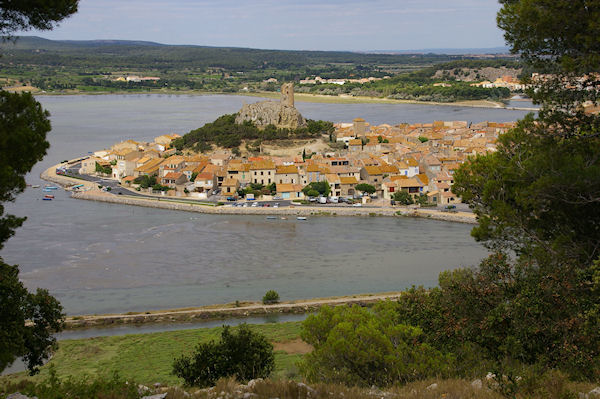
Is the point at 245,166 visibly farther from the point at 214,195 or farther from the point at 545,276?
the point at 545,276

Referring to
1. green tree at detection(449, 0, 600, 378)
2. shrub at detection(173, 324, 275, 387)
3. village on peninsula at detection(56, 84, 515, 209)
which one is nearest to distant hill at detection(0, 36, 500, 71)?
village on peninsula at detection(56, 84, 515, 209)

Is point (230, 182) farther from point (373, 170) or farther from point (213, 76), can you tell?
point (213, 76)

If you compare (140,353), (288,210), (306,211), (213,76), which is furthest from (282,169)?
(213,76)

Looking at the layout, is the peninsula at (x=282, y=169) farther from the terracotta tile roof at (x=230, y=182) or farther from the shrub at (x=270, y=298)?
the shrub at (x=270, y=298)

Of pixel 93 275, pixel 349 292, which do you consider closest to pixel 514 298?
pixel 349 292

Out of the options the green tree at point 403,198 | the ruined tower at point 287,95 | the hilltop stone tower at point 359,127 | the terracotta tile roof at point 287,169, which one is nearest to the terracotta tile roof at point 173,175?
the terracotta tile roof at point 287,169

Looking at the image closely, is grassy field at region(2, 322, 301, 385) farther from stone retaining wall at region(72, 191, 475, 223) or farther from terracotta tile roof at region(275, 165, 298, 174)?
terracotta tile roof at region(275, 165, 298, 174)
